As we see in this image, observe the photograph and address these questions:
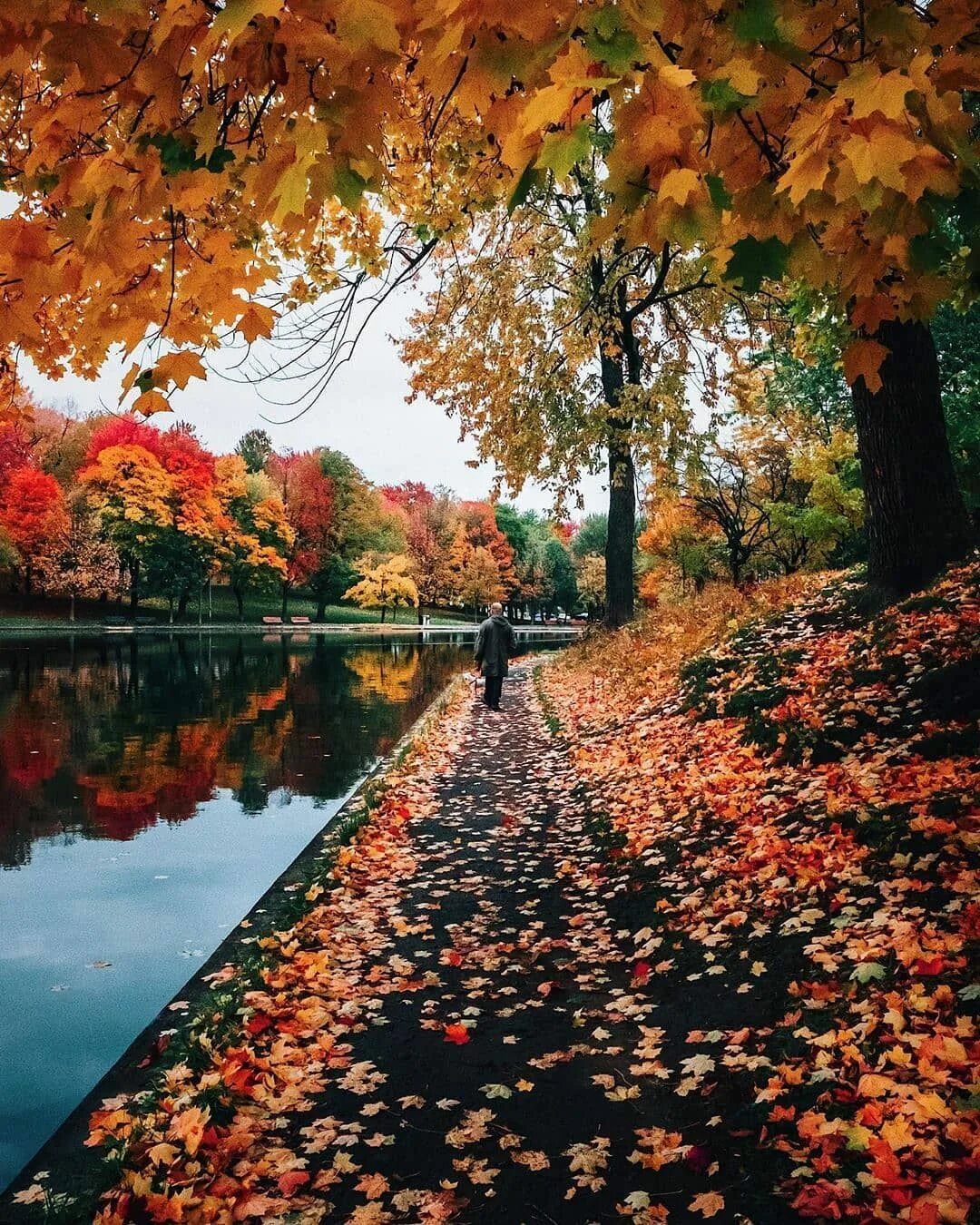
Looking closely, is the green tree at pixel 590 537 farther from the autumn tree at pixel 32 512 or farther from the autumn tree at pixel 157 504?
the autumn tree at pixel 32 512

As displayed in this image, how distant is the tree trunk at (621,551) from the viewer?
18.5 metres

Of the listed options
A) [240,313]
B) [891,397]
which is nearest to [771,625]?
[891,397]

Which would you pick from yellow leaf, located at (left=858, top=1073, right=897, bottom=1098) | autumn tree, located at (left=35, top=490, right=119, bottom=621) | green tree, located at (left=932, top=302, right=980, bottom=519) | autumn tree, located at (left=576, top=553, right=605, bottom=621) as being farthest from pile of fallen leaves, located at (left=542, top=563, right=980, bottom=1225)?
autumn tree, located at (left=576, top=553, right=605, bottom=621)

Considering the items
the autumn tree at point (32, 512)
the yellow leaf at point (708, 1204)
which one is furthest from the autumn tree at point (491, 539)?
the yellow leaf at point (708, 1204)

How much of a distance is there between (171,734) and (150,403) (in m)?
12.4

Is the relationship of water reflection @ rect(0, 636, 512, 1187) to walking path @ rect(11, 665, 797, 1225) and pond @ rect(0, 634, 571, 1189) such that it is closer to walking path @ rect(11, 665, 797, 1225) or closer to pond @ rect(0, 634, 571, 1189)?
pond @ rect(0, 634, 571, 1189)

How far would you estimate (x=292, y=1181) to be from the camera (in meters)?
3.07

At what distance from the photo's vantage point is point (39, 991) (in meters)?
5.26

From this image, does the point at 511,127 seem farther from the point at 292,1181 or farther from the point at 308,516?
the point at 308,516

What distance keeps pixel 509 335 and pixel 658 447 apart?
3.43m

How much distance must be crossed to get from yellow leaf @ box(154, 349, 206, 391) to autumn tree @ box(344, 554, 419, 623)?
62.8 m

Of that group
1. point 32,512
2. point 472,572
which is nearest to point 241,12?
point 32,512

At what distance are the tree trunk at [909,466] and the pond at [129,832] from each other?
21.2 ft

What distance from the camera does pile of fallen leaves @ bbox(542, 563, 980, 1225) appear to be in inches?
117
